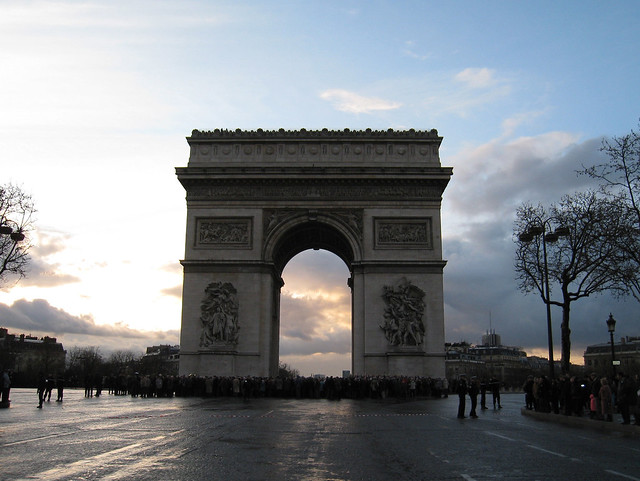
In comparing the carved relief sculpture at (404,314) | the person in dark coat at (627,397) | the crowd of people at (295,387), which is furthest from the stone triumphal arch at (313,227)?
the person in dark coat at (627,397)

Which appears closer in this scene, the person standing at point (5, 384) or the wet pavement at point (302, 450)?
the wet pavement at point (302, 450)

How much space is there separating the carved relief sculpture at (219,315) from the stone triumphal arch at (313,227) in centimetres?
6

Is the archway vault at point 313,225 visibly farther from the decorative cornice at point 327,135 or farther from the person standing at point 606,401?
the person standing at point 606,401

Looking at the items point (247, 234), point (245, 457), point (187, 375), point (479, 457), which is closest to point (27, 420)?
point (245, 457)

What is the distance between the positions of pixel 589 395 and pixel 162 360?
400 feet

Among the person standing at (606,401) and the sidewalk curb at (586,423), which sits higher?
the person standing at (606,401)

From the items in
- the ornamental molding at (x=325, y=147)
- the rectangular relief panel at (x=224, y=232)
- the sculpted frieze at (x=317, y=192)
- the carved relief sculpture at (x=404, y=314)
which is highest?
the ornamental molding at (x=325, y=147)

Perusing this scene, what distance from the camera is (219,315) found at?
3947cm

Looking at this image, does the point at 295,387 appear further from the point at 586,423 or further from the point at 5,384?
the point at 586,423

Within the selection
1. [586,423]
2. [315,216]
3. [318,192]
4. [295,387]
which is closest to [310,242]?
[315,216]

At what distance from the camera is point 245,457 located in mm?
10781

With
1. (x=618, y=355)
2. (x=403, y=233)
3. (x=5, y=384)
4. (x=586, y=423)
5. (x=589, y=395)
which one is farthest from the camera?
(x=618, y=355)

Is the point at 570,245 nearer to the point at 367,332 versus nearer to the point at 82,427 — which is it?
the point at 367,332

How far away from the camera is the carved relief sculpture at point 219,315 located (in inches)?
1545
